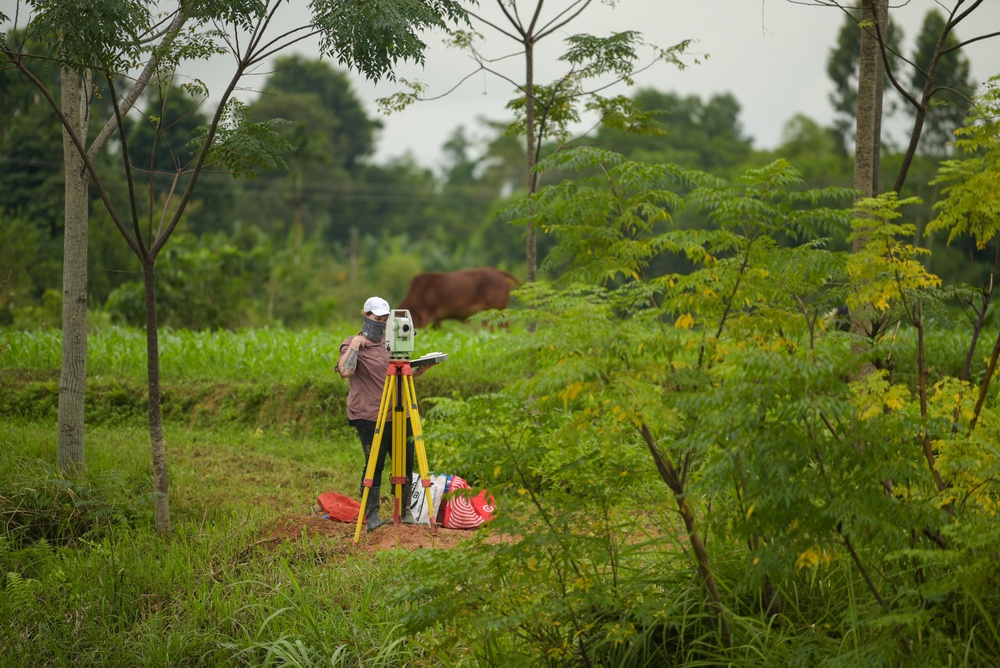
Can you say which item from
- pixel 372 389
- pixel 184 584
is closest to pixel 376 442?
pixel 372 389

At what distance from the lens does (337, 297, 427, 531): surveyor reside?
6012 mm

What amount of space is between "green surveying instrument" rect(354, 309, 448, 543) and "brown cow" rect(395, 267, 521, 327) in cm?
1049

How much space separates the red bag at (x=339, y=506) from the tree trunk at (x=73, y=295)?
1815 mm

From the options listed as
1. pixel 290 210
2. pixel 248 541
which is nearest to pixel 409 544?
pixel 248 541

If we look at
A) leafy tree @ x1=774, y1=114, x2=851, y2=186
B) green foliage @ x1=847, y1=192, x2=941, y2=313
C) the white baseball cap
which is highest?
leafy tree @ x1=774, y1=114, x2=851, y2=186

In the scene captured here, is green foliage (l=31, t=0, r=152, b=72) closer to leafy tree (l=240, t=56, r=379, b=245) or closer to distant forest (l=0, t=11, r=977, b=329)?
distant forest (l=0, t=11, r=977, b=329)

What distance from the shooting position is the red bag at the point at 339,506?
6.25m

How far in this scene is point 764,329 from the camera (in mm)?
3809

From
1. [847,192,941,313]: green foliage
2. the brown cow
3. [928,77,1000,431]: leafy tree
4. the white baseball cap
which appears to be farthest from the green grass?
the brown cow

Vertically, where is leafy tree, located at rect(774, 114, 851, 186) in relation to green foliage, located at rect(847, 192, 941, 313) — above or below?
above

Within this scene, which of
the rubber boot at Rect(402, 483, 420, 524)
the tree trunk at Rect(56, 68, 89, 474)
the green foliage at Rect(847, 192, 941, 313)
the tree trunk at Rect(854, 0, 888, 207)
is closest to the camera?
the green foliage at Rect(847, 192, 941, 313)

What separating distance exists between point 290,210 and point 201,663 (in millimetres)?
34577

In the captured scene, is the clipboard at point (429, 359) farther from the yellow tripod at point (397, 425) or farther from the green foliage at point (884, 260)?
the green foliage at point (884, 260)

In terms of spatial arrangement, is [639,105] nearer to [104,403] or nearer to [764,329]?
[764,329]
